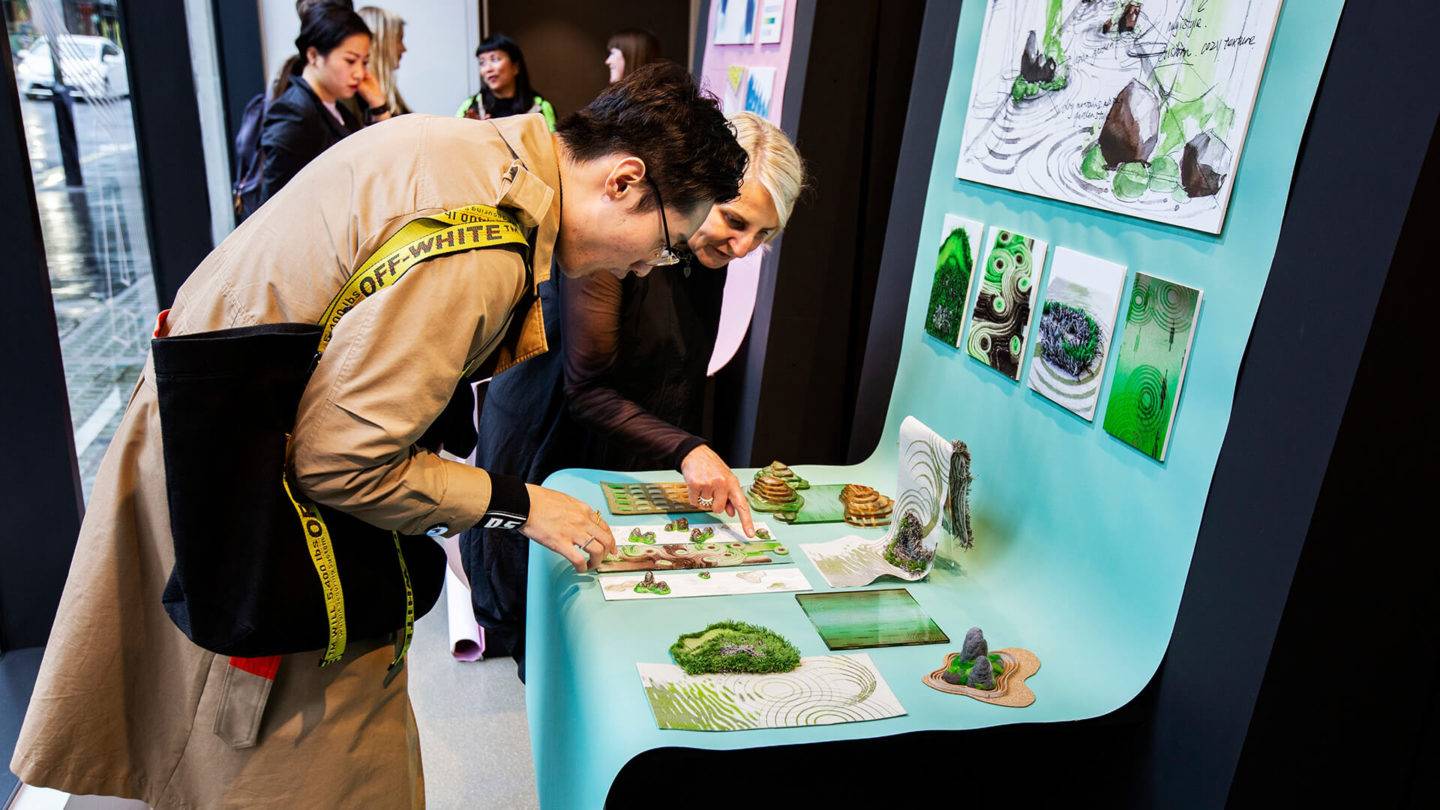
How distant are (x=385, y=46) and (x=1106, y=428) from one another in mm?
4375

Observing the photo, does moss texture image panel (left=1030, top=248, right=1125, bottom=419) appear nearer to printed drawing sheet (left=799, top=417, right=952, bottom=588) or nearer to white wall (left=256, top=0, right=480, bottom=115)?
printed drawing sheet (left=799, top=417, right=952, bottom=588)

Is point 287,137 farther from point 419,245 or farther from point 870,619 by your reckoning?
point 870,619

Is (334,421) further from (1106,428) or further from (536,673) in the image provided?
(1106,428)

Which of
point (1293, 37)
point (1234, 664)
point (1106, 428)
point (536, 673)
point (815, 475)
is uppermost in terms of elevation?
point (1293, 37)

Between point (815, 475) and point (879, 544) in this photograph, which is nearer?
point (879, 544)

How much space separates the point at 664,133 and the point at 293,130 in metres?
2.74

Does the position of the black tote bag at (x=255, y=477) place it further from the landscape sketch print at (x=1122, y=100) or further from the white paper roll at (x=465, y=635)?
the white paper roll at (x=465, y=635)

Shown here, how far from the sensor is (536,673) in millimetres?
1719

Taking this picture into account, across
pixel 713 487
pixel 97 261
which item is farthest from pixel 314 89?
pixel 713 487

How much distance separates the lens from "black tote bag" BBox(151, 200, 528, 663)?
1.04 meters

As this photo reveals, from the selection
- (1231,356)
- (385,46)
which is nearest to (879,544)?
(1231,356)

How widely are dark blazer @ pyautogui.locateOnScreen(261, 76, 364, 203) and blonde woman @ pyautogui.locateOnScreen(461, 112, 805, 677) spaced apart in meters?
1.82

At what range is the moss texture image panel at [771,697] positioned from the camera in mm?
1202

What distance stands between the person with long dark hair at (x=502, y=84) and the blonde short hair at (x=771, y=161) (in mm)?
3316
